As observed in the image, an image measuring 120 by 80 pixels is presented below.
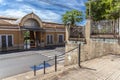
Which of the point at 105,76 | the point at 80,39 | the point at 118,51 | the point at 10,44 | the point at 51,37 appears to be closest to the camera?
the point at 105,76

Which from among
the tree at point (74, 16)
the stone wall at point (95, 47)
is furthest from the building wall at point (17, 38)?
the stone wall at point (95, 47)

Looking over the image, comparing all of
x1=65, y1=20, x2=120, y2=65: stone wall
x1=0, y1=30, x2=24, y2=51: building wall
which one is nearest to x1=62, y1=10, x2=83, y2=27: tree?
x1=0, y1=30, x2=24, y2=51: building wall

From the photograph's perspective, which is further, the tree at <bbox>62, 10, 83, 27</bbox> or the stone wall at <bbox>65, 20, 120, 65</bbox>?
the tree at <bbox>62, 10, 83, 27</bbox>

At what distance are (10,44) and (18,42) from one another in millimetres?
1393

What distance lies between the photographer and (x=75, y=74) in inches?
234

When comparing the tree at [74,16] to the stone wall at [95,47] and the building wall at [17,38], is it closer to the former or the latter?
the building wall at [17,38]

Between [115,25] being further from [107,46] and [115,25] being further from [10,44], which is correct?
[10,44]

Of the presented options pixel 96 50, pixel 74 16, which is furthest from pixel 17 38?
pixel 96 50

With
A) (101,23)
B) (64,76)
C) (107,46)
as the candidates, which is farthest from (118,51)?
(64,76)

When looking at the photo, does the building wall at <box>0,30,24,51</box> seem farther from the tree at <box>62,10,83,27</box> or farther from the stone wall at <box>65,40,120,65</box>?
the stone wall at <box>65,40,120,65</box>

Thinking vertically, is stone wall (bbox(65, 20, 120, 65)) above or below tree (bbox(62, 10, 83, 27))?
below

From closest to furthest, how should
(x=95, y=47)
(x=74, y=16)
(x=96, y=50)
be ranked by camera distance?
(x=96, y=50) < (x=95, y=47) < (x=74, y=16)

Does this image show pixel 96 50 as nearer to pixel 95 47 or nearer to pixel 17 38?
pixel 95 47

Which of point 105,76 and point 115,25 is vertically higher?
point 115,25
